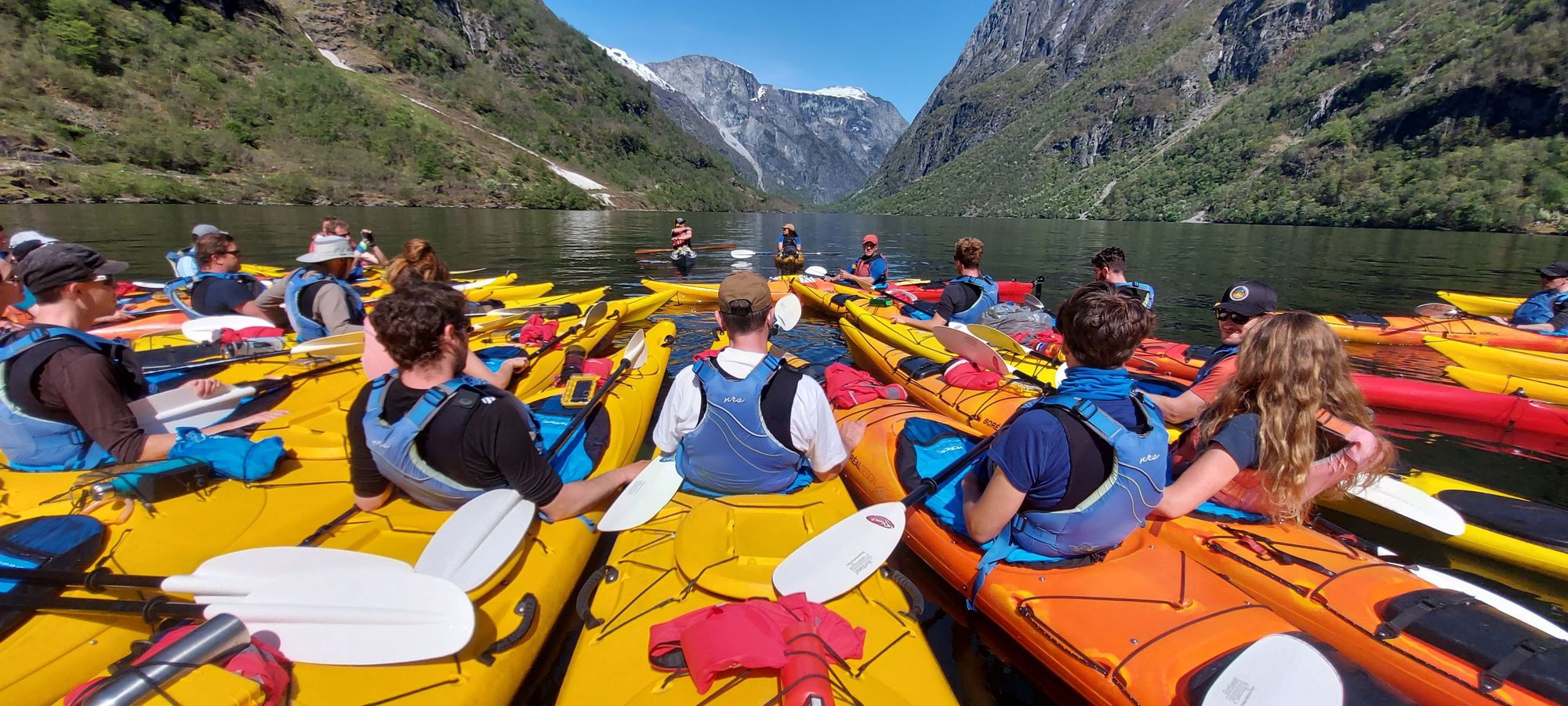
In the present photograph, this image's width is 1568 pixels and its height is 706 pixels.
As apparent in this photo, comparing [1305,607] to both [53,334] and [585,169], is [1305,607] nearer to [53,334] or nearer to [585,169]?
[53,334]

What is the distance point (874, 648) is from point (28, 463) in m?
4.85

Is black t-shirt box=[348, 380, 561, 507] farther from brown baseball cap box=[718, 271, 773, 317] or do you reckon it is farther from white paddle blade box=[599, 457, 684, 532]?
brown baseball cap box=[718, 271, 773, 317]

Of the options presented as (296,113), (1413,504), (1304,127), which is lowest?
(1413,504)

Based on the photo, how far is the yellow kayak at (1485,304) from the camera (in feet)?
37.7

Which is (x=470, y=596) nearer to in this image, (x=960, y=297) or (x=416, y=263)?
(x=416, y=263)

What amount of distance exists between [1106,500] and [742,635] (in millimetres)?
1856

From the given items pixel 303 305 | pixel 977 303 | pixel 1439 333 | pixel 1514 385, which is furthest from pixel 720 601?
pixel 1439 333

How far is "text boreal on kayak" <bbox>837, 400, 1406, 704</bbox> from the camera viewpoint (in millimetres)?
2504

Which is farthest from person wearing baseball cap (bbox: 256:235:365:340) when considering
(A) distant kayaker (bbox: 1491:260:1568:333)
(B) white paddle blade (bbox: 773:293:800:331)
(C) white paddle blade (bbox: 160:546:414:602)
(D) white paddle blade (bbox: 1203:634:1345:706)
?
(A) distant kayaker (bbox: 1491:260:1568:333)

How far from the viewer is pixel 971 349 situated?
271 inches

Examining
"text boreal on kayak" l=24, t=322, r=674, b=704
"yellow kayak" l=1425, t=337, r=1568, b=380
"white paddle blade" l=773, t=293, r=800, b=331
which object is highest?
"white paddle blade" l=773, t=293, r=800, b=331

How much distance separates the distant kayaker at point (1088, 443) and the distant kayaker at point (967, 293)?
5176 millimetres

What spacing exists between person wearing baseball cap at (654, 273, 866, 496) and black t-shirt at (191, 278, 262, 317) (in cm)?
722

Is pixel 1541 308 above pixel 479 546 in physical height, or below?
above
